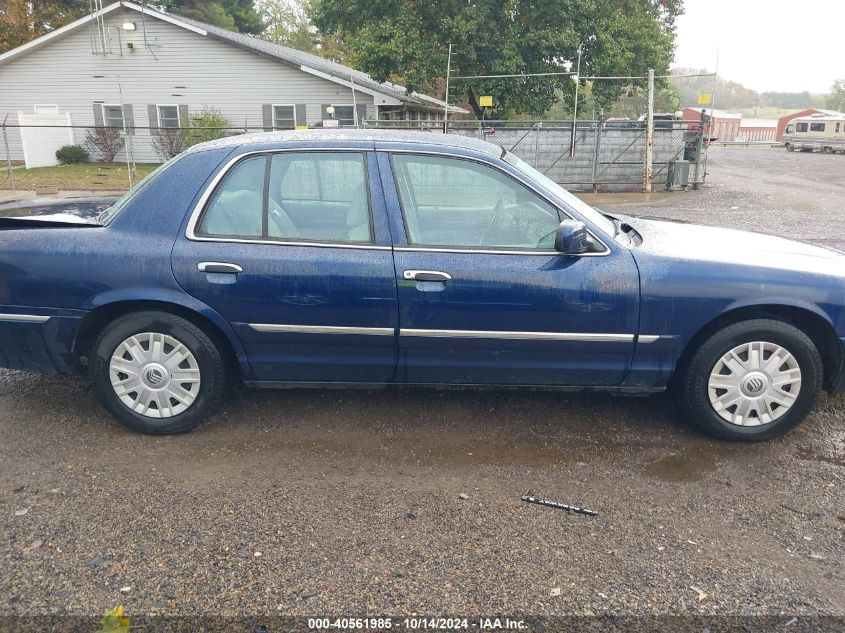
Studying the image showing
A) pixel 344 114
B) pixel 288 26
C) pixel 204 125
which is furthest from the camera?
pixel 288 26

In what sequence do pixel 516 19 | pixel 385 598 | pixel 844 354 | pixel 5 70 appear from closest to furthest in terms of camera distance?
pixel 385 598 → pixel 844 354 → pixel 516 19 → pixel 5 70

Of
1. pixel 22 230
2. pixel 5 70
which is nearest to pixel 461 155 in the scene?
pixel 22 230

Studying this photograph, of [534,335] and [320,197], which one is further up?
[320,197]

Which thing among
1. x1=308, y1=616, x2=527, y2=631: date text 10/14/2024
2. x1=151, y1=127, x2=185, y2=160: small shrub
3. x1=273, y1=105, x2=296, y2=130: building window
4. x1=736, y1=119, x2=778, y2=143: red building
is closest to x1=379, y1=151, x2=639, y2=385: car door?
x1=308, y1=616, x2=527, y2=631: date text 10/14/2024

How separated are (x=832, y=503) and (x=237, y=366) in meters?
3.19

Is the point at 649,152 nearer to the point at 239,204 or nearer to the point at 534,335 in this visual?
the point at 534,335

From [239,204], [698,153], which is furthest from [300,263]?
[698,153]

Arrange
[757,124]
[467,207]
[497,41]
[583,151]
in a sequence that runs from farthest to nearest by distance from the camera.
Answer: [757,124] < [497,41] < [583,151] < [467,207]

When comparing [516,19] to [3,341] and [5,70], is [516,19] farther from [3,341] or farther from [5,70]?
[3,341]

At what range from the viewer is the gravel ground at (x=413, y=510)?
8.77ft

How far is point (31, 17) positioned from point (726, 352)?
3957 cm

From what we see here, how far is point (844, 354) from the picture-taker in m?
3.86

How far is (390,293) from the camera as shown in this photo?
3752 millimetres

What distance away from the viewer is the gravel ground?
8.77 feet
